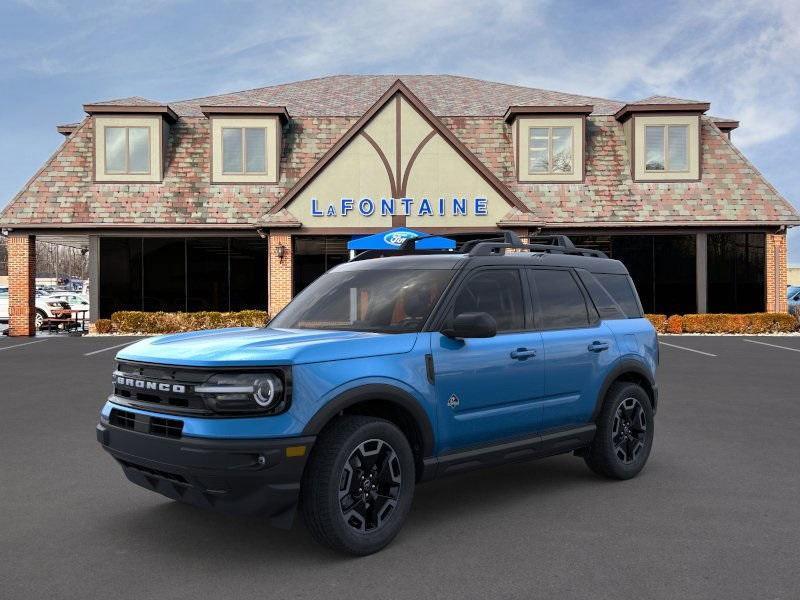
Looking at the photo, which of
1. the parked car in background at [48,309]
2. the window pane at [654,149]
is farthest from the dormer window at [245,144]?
the window pane at [654,149]

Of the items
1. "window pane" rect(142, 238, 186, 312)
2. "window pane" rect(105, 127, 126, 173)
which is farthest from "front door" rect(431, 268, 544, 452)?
"window pane" rect(105, 127, 126, 173)

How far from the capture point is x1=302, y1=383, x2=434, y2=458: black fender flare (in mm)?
4297

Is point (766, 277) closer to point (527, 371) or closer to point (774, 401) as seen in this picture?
point (774, 401)

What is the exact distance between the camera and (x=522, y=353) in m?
5.51

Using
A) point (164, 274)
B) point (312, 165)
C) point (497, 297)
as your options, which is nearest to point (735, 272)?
point (312, 165)

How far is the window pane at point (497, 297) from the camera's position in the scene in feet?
18.0

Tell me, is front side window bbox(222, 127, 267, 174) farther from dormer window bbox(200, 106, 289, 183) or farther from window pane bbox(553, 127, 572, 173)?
window pane bbox(553, 127, 572, 173)

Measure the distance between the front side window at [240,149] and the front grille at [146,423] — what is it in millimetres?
20224

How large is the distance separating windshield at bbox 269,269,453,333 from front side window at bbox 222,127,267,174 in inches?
747

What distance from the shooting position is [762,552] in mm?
4520

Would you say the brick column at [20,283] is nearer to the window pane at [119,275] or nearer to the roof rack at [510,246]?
the window pane at [119,275]

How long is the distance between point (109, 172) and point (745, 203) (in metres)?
20.7

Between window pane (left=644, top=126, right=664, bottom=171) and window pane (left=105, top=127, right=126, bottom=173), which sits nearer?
window pane (left=105, top=127, right=126, bottom=173)

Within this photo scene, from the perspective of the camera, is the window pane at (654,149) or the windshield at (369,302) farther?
the window pane at (654,149)
